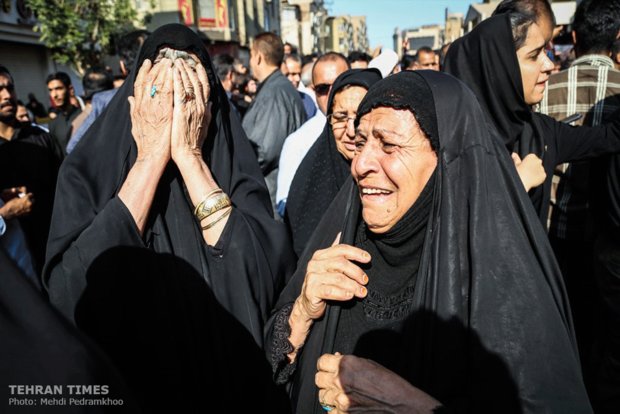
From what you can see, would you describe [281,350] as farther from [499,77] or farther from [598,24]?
[598,24]

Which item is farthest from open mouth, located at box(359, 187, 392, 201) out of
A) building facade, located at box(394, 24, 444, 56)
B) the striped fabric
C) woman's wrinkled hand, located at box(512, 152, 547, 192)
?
building facade, located at box(394, 24, 444, 56)


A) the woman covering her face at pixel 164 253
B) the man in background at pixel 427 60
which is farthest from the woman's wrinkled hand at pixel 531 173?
the man in background at pixel 427 60

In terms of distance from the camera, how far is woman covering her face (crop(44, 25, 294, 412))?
167cm

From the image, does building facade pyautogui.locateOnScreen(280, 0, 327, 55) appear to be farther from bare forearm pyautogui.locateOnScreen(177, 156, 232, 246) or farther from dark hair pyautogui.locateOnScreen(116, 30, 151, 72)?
bare forearm pyautogui.locateOnScreen(177, 156, 232, 246)

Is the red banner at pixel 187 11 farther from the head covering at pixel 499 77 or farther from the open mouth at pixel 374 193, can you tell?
the open mouth at pixel 374 193

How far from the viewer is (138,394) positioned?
1.67 m

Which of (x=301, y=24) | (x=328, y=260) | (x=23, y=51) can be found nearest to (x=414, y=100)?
(x=328, y=260)

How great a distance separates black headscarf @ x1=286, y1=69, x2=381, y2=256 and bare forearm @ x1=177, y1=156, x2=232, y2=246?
1.01 metres

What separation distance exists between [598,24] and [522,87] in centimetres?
157

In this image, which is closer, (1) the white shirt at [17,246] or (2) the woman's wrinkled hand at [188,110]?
(2) the woman's wrinkled hand at [188,110]

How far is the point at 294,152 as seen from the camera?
12.2 feet

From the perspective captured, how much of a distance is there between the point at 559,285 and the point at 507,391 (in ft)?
1.21

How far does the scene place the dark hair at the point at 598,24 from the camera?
3328 millimetres

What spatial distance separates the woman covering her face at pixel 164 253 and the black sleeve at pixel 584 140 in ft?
Answer: 5.58
